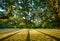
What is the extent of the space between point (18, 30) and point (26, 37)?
0.92ft

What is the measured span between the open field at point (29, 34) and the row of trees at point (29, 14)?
0.33 ft

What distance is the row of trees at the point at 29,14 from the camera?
9.16ft

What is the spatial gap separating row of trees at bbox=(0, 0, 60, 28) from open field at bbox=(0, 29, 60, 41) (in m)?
0.10

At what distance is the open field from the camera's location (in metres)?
2.58

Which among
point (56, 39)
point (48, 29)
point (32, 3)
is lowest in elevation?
point (56, 39)

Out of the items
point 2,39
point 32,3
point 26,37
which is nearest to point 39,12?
point 32,3

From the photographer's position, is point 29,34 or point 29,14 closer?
point 29,34

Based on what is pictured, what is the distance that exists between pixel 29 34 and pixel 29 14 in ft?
1.41

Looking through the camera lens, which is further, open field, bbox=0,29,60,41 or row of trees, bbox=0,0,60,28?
row of trees, bbox=0,0,60,28

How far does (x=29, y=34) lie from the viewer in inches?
107

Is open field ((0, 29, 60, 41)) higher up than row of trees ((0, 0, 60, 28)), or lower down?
lower down

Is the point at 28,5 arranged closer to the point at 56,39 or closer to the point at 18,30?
the point at 18,30

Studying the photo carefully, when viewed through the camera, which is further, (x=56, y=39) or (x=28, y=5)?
(x=28, y=5)

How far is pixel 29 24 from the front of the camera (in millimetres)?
2807
